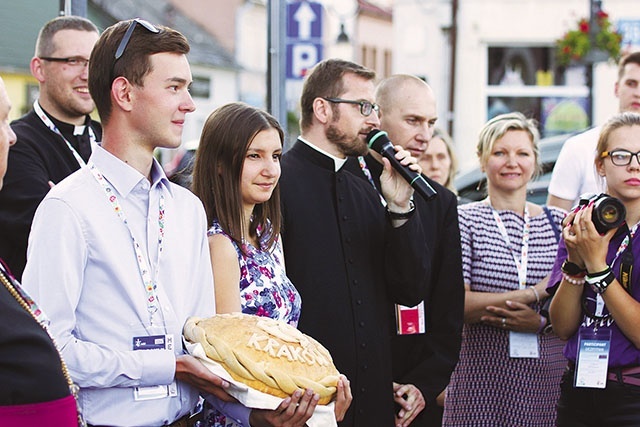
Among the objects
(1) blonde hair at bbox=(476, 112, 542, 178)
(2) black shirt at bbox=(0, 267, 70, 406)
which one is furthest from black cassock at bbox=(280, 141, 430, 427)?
(2) black shirt at bbox=(0, 267, 70, 406)

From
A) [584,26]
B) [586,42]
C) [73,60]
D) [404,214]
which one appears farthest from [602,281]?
[586,42]

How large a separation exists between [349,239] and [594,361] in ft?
3.47

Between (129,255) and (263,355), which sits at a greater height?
(129,255)

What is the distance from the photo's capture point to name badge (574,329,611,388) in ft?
13.4

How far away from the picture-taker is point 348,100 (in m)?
4.32

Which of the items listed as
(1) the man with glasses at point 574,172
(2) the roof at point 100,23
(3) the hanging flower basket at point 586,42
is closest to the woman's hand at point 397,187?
(1) the man with glasses at point 574,172

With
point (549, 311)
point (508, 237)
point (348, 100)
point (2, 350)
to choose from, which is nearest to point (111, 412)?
point (2, 350)

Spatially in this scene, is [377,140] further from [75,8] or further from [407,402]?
[75,8]

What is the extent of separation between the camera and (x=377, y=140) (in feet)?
13.7

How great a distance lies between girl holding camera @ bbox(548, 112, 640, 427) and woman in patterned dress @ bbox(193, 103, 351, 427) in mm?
1146

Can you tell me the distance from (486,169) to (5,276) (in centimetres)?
347

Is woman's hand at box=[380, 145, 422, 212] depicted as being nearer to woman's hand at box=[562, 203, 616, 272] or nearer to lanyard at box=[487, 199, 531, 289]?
woman's hand at box=[562, 203, 616, 272]

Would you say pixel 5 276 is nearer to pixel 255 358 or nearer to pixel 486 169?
pixel 255 358

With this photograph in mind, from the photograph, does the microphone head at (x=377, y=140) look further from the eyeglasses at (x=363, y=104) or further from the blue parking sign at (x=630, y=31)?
the blue parking sign at (x=630, y=31)
